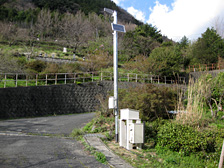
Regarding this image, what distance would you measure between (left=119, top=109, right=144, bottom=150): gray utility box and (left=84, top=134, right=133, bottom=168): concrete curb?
810 mm

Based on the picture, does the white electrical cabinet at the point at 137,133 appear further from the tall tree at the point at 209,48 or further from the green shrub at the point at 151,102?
the tall tree at the point at 209,48

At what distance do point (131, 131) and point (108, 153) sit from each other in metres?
1.22

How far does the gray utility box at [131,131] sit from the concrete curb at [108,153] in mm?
810

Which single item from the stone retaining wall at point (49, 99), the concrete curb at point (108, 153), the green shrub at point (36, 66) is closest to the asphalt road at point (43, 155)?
the concrete curb at point (108, 153)

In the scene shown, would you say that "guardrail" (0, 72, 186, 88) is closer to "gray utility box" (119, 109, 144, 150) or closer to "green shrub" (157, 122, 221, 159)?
"green shrub" (157, 122, 221, 159)

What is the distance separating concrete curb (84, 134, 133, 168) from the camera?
581 cm

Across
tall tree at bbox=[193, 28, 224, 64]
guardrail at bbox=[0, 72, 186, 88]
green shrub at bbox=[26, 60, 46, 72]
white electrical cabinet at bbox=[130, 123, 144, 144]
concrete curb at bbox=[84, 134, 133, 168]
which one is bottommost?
concrete curb at bbox=[84, 134, 133, 168]

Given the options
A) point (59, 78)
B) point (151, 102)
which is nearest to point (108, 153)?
point (151, 102)

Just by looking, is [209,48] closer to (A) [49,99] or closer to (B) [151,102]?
(A) [49,99]

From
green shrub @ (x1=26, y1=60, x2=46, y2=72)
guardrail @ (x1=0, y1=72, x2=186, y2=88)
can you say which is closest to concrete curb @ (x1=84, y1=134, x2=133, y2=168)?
guardrail @ (x1=0, y1=72, x2=186, y2=88)

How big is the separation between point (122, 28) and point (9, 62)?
16.8 m

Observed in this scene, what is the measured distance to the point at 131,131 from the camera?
24.8 feet

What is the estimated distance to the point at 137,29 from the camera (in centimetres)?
4431

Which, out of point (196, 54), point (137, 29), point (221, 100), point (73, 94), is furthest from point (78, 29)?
point (221, 100)
